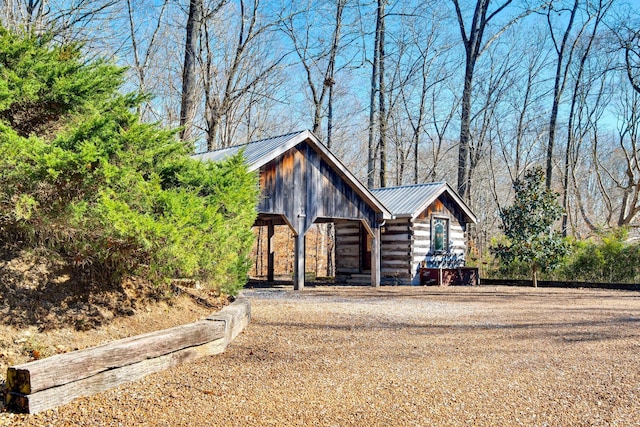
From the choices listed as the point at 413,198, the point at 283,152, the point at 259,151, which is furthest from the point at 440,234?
the point at 259,151

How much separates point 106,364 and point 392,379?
A: 267cm

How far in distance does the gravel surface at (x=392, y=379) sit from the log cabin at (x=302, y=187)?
17.4 feet

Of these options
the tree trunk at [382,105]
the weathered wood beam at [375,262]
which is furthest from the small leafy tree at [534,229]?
the tree trunk at [382,105]

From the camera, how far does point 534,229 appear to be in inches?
758

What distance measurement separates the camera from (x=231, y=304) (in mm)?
7652

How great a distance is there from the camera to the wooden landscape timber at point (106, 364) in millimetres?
4062

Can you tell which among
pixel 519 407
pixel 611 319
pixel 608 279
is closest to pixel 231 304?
pixel 519 407

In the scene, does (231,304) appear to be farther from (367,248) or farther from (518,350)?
(367,248)

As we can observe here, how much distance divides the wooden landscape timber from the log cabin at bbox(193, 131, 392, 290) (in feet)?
25.2

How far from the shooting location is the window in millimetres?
19895

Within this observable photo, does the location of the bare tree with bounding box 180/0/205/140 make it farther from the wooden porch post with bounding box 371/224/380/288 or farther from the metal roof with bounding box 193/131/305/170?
the wooden porch post with bounding box 371/224/380/288

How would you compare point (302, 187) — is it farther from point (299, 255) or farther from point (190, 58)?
point (190, 58)

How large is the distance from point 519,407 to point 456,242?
16571 mm

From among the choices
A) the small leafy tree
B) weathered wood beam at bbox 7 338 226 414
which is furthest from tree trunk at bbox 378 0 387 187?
weathered wood beam at bbox 7 338 226 414
